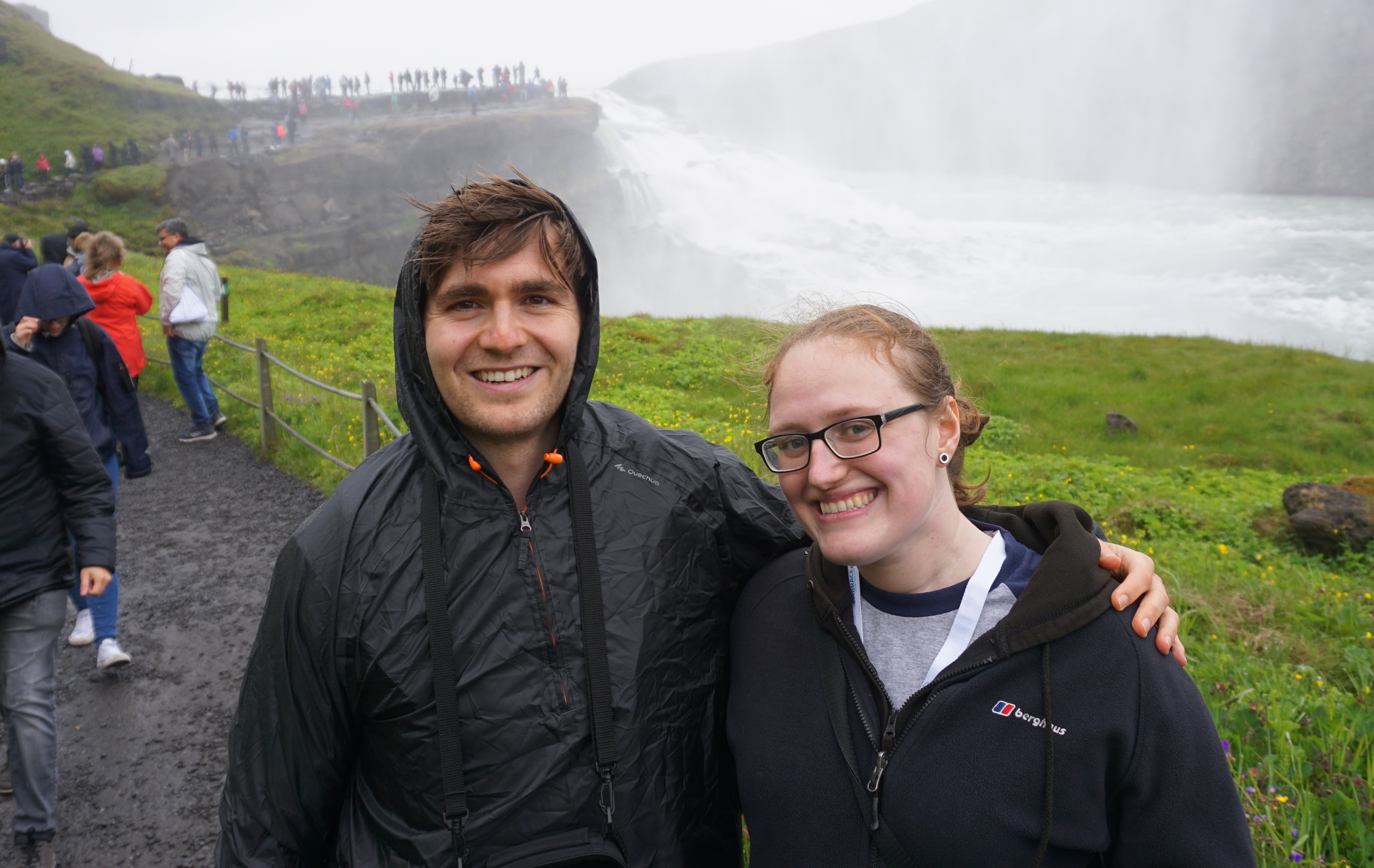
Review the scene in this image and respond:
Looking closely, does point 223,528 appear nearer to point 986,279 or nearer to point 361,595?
point 361,595

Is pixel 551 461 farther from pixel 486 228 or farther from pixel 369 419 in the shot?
pixel 369 419

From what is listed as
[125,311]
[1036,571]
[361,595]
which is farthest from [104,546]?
[125,311]

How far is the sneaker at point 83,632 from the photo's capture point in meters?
5.30

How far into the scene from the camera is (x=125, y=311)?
8125 millimetres

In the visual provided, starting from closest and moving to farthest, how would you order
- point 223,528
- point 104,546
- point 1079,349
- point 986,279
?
point 104,546
point 223,528
point 1079,349
point 986,279

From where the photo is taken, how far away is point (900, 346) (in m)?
1.72

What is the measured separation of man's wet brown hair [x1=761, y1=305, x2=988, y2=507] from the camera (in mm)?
1690

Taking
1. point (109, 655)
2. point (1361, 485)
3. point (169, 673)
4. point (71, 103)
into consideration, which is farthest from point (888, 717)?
point (71, 103)

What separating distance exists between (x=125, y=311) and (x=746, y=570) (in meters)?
8.57

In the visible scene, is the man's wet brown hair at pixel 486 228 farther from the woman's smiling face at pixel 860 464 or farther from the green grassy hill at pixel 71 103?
the green grassy hill at pixel 71 103

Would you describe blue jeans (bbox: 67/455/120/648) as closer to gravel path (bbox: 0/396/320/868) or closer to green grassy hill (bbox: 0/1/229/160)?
gravel path (bbox: 0/396/320/868)

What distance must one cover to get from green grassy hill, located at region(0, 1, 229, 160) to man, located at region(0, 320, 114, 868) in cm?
4892

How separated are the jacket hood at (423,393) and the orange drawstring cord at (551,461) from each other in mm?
38

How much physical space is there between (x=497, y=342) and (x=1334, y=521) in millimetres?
A: 8875
